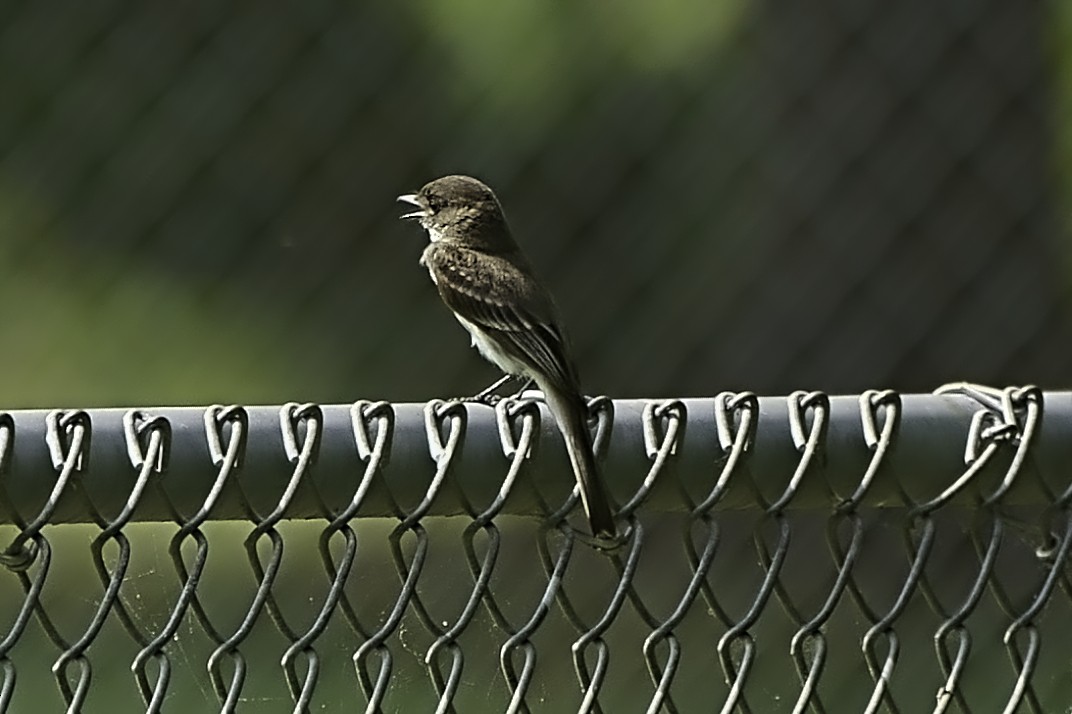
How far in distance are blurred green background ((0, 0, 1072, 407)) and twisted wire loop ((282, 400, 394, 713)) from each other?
2.52 meters

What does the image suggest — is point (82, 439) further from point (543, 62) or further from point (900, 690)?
point (543, 62)

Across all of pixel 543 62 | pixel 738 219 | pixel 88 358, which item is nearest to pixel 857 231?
pixel 738 219

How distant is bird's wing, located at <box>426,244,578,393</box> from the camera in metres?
3.09

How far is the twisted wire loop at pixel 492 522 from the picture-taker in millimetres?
Answer: 1757

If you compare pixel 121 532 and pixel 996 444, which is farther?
pixel 996 444

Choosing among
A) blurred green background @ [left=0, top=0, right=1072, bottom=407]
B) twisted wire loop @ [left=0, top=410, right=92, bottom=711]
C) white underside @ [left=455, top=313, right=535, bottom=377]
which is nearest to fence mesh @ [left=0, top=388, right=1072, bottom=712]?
twisted wire loop @ [left=0, top=410, right=92, bottom=711]

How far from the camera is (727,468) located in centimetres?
181

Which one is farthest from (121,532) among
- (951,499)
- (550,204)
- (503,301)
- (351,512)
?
(550,204)

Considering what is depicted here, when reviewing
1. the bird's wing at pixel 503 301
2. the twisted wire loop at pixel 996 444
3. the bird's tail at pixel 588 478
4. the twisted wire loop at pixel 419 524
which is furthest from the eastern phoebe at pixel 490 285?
the twisted wire loop at pixel 996 444

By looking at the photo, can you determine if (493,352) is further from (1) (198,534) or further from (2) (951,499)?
(1) (198,534)

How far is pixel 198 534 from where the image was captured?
5.49ft

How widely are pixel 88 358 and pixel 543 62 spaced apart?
1488 millimetres

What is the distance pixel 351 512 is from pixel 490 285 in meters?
1.87

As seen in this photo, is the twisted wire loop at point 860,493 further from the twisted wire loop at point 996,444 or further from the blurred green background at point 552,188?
the blurred green background at point 552,188
